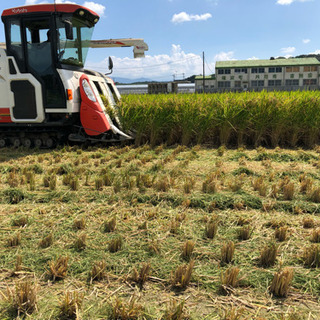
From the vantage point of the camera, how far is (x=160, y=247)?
2514mm

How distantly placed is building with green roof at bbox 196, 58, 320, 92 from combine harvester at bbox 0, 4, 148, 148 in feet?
184

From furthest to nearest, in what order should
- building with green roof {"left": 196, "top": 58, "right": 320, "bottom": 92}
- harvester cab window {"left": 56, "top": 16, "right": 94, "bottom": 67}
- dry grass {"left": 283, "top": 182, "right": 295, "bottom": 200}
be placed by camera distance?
building with green roof {"left": 196, "top": 58, "right": 320, "bottom": 92}
harvester cab window {"left": 56, "top": 16, "right": 94, "bottom": 67}
dry grass {"left": 283, "top": 182, "right": 295, "bottom": 200}

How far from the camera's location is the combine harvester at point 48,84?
22.5 ft

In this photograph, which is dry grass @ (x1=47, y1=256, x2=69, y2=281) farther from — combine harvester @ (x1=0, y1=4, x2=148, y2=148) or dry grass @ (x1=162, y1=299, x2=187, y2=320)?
combine harvester @ (x1=0, y1=4, x2=148, y2=148)

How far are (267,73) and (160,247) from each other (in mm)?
66502

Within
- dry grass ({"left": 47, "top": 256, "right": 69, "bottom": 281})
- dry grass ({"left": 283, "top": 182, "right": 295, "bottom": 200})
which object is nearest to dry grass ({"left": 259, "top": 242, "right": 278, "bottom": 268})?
dry grass ({"left": 47, "top": 256, "right": 69, "bottom": 281})

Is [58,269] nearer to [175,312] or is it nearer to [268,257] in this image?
[175,312]

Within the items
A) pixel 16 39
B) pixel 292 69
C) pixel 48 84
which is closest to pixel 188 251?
pixel 48 84

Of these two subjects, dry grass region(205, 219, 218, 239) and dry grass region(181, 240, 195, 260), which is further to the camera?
dry grass region(205, 219, 218, 239)

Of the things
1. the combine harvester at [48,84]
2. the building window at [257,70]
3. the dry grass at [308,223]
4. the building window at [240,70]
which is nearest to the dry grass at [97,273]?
the dry grass at [308,223]

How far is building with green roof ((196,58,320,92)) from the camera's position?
6111cm

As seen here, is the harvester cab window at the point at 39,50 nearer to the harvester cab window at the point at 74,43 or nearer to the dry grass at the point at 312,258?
the harvester cab window at the point at 74,43

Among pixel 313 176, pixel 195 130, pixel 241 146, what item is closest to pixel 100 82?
pixel 195 130

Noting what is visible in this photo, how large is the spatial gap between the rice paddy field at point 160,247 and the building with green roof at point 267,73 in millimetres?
59488
